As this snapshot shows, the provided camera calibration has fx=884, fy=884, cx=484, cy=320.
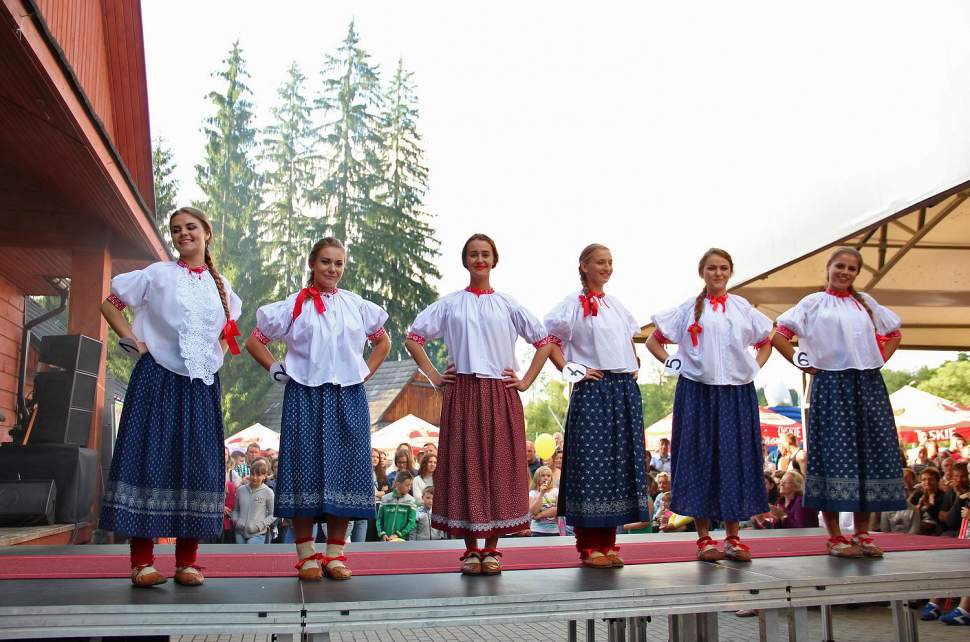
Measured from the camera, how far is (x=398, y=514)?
25.0 feet

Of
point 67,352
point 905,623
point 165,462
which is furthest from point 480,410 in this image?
point 67,352

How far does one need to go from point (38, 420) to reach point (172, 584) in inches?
204

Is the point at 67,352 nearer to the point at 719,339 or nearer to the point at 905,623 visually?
the point at 719,339

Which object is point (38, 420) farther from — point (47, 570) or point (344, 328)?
point (344, 328)

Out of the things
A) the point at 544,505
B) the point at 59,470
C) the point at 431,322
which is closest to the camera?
the point at 431,322

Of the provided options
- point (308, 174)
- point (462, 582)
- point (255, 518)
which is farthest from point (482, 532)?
point (308, 174)

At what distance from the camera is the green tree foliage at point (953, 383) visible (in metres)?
59.4

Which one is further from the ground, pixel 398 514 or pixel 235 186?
pixel 235 186

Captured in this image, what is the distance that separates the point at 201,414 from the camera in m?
3.73

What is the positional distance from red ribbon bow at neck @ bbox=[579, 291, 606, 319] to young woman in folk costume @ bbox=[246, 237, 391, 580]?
3.43ft

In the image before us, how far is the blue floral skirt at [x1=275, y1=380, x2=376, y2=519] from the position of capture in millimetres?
3781

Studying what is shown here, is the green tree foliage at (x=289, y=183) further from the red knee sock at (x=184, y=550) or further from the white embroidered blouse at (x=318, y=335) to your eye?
the red knee sock at (x=184, y=550)

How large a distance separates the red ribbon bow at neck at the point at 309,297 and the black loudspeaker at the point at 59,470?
4529 mm

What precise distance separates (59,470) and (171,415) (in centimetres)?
451
